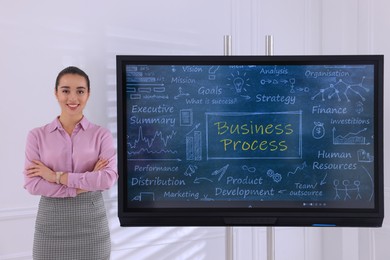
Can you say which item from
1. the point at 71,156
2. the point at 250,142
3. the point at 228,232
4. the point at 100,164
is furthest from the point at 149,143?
the point at 228,232

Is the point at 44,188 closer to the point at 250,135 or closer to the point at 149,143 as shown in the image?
the point at 149,143

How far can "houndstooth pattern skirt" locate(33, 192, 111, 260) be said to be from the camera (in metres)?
2.74

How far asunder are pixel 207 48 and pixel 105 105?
2.72ft

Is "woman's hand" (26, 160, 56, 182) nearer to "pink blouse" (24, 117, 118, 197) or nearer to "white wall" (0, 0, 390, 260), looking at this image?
"pink blouse" (24, 117, 118, 197)

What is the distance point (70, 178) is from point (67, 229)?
0.27 m

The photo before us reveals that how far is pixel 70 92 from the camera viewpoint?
2.82 m

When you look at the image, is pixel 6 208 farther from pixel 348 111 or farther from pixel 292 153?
pixel 348 111

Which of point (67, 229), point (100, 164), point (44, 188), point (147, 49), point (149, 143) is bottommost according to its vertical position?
point (67, 229)

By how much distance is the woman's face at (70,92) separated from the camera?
2816 millimetres

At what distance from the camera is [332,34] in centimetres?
403

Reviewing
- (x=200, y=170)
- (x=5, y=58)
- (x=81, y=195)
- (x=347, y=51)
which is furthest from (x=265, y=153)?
(x=5, y=58)

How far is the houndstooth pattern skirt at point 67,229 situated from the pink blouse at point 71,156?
7cm

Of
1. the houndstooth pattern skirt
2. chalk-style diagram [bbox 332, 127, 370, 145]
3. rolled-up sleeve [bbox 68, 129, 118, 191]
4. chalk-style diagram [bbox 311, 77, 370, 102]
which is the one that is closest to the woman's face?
rolled-up sleeve [bbox 68, 129, 118, 191]

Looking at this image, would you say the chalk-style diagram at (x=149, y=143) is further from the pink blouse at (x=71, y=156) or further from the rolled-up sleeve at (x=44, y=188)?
the rolled-up sleeve at (x=44, y=188)
